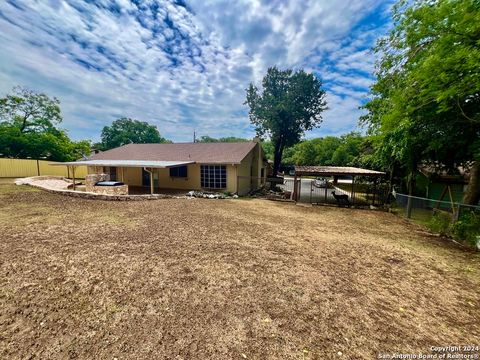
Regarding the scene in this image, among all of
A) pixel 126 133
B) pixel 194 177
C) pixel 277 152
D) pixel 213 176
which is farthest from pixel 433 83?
pixel 126 133

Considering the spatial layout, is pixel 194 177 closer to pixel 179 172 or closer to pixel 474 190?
pixel 179 172

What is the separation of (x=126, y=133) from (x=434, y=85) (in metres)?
56.1

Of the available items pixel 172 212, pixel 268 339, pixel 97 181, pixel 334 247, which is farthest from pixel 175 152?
pixel 268 339

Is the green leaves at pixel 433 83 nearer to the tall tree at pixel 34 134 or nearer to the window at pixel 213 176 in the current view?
the window at pixel 213 176

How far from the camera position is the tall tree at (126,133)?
158ft

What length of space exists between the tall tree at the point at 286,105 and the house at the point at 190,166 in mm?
9588

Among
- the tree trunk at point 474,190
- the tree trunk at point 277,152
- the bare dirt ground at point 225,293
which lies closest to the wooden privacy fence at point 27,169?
the bare dirt ground at point 225,293

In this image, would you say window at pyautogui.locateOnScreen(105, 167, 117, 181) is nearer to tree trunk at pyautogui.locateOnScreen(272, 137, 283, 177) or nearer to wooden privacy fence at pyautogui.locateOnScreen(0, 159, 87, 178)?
wooden privacy fence at pyautogui.locateOnScreen(0, 159, 87, 178)

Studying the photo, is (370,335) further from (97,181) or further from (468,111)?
(97,181)

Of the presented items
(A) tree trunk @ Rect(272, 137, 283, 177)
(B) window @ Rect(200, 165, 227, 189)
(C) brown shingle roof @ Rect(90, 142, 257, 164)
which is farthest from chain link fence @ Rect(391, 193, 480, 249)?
(A) tree trunk @ Rect(272, 137, 283, 177)

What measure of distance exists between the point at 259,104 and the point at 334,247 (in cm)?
2617

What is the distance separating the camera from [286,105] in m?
26.1

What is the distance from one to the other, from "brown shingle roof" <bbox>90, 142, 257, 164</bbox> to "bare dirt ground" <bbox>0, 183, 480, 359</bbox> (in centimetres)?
884

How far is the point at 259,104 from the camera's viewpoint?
28500 mm
